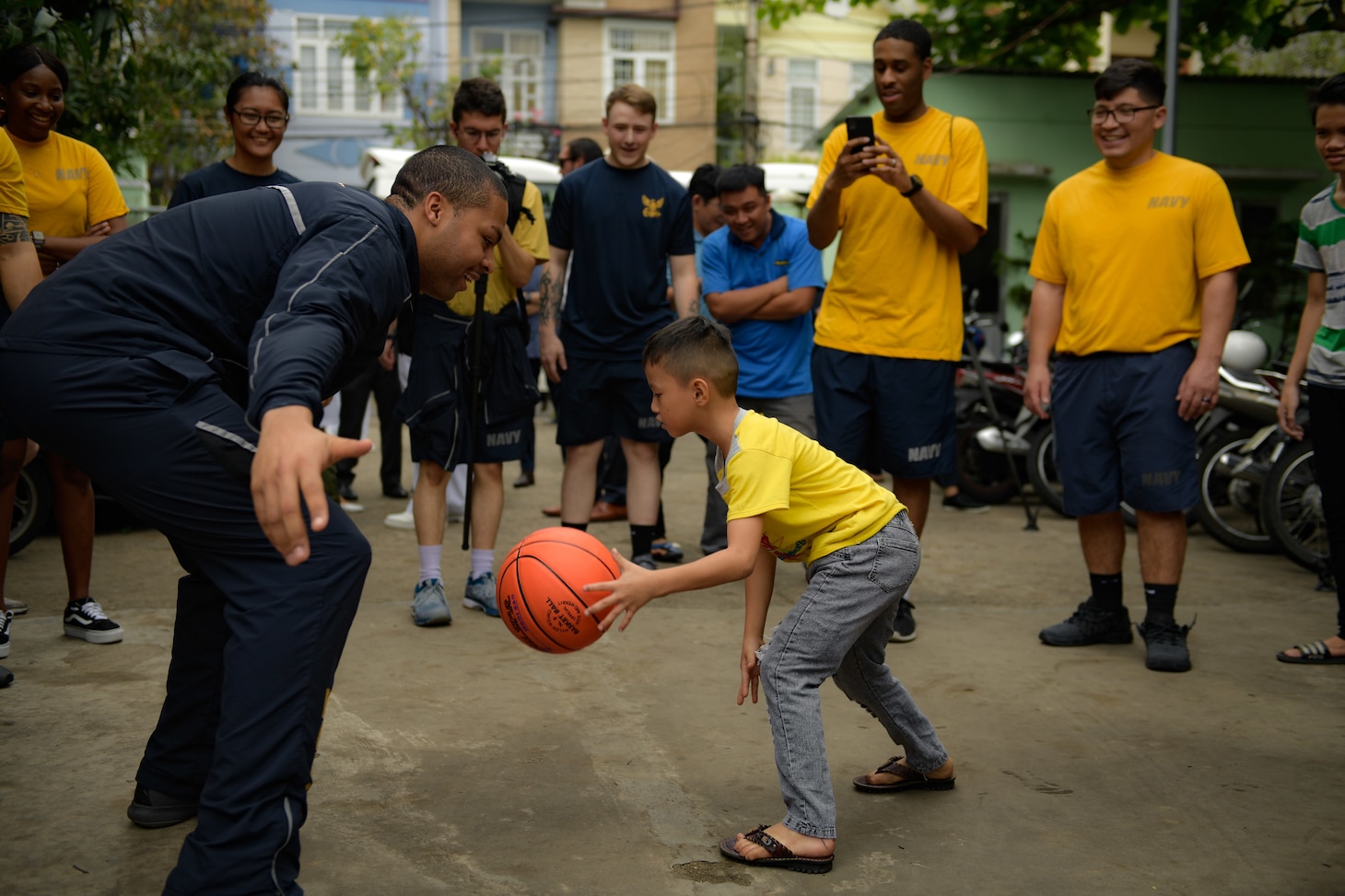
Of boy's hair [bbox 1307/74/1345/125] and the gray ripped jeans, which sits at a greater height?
boy's hair [bbox 1307/74/1345/125]

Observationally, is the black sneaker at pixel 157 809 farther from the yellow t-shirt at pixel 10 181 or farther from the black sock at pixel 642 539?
the black sock at pixel 642 539

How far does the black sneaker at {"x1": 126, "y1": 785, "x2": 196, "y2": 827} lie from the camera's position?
10.8 ft

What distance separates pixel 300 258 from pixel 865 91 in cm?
1366

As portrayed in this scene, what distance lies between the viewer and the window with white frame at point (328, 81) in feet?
96.7

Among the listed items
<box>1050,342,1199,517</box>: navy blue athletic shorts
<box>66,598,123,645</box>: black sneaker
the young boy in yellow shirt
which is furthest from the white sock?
<box>1050,342,1199,517</box>: navy blue athletic shorts

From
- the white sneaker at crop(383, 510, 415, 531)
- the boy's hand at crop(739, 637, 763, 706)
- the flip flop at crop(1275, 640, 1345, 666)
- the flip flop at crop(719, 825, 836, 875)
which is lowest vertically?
the white sneaker at crop(383, 510, 415, 531)

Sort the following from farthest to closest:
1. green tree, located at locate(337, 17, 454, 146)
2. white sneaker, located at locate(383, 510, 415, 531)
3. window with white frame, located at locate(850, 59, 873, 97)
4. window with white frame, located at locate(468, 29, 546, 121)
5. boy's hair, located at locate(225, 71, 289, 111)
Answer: window with white frame, located at locate(850, 59, 873, 97)
window with white frame, located at locate(468, 29, 546, 121)
green tree, located at locate(337, 17, 454, 146)
white sneaker, located at locate(383, 510, 415, 531)
boy's hair, located at locate(225, 71, 289, 111)

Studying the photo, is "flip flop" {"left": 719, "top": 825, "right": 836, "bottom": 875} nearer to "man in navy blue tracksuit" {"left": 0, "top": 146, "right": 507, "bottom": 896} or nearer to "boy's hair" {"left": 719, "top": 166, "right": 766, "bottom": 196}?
"man in navy blue tracksuit" {"left": 0, "top": 146, "right": 507, "bottom": 896}

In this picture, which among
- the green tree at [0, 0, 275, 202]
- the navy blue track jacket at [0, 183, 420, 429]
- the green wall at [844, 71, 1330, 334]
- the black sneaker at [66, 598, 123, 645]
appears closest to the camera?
the navy blue track jacket at [0, 183, 420, 429]

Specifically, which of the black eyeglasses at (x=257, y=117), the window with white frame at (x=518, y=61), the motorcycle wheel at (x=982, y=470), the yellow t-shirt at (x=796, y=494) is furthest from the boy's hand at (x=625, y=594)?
the window with white frame at (x=518, y=61)

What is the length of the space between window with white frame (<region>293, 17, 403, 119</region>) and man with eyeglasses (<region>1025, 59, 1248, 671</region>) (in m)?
26.5

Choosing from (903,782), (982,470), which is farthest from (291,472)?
(982,470)

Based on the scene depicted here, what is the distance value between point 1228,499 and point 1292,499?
856 mm

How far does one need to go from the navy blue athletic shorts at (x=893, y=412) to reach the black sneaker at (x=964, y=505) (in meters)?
3.61
